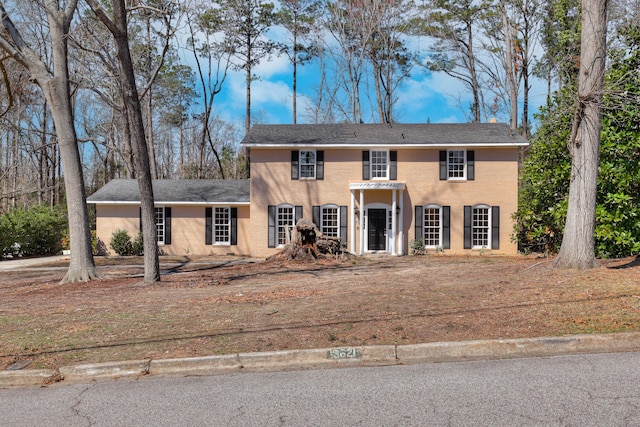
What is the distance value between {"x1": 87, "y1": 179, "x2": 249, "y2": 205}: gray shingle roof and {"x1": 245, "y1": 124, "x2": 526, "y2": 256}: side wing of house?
2008 millimetres

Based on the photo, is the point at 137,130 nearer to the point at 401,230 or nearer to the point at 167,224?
the point at 167,224

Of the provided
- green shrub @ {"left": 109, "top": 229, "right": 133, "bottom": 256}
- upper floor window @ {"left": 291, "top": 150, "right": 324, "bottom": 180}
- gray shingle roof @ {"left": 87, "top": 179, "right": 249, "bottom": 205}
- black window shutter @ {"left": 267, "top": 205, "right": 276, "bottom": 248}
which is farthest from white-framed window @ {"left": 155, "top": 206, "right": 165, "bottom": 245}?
upper floor window @ {"left": 291, "top": 150, "right": 324, "bottom": 180}

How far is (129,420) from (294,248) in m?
14.3

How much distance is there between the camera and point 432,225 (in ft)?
76.4

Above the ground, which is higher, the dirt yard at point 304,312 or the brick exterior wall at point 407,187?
the brick exterior wall at point 407,187

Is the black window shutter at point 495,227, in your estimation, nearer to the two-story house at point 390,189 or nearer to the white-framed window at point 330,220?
the two-story house at point 390,189

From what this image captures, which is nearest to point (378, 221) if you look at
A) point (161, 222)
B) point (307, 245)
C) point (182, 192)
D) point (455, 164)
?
point (455, 164)

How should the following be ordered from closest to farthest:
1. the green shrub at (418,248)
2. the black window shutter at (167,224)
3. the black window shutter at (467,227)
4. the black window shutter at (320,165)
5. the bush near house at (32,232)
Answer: the green shrub at (418,248) < the black window shutter at (467,227) < the black window shutter at (320,165) < the bush near house at (32,232) < the black window shutter at (167,224)

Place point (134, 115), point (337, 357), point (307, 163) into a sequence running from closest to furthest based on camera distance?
point (337, 357) < point (134, 115) < point (307, 163)

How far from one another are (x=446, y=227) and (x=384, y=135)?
5222 mm

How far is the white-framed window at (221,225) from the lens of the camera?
2488 cm

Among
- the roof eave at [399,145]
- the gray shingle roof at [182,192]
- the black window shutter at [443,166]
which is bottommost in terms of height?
the gray shingle roof at [182,192]

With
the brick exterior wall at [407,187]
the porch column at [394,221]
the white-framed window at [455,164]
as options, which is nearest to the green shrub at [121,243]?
the brick exterior wall at [407,187]

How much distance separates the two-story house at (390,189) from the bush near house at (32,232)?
9304 mm
